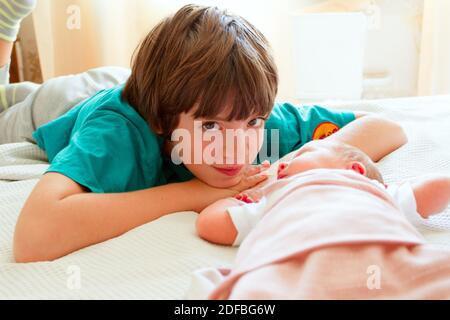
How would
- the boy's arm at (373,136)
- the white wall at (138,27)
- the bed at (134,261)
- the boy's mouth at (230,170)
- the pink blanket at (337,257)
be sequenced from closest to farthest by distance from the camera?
the pink blanket at (337,257) < the bed at (134,261) < the boy's mouth at (230,170) < the boy's arm at (373,136) < the white wall at (138,27)

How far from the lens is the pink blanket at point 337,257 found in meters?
0.44

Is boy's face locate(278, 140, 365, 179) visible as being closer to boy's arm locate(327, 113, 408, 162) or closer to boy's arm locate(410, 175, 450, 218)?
boy's arm locate(410, 175, 450, 218)

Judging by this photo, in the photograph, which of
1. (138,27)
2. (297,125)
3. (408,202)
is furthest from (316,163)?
(138,27)

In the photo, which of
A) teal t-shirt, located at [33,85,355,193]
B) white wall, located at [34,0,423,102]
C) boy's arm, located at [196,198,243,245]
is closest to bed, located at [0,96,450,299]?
boy's arm, located at [196,198,243,245]

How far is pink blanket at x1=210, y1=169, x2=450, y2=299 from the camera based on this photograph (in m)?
0.44

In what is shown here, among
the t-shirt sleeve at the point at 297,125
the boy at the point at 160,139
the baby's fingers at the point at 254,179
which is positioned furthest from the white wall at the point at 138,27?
the baby's fingers at the point at 254,179

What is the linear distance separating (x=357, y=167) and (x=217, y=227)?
0.19 metres

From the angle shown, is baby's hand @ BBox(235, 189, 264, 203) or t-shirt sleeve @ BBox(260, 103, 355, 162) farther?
t-shirt sleeve @ BBox(260, 103, 355, 162)

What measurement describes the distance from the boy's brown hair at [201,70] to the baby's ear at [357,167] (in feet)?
0.57

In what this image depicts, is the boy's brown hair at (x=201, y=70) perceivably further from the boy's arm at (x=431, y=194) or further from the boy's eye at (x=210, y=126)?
the boy's arm at (x=431, y=194)

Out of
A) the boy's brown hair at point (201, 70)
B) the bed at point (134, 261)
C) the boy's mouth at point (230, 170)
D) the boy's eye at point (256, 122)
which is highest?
the boy's brown hair at point (201, 70)

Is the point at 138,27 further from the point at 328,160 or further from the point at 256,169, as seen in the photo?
the point at 328,160

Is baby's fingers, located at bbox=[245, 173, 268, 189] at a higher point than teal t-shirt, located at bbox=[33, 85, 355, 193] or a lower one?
lower

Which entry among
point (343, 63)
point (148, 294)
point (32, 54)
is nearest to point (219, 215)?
point (148, 294)
